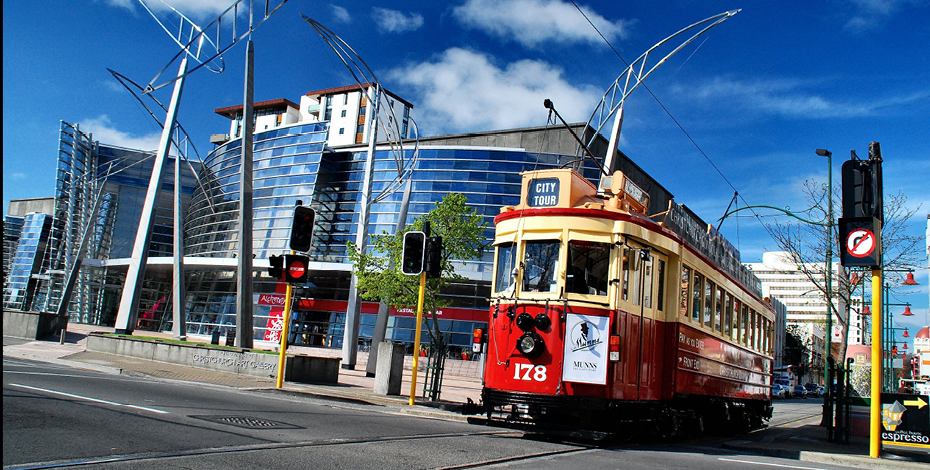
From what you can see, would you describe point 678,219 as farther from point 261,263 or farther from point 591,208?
point 261,263

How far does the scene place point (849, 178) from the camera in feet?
34.4

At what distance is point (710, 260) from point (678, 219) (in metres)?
1.29

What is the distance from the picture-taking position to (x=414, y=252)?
1433cm

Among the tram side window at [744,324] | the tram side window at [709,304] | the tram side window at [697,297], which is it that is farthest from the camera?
the tram side window at [744,324]

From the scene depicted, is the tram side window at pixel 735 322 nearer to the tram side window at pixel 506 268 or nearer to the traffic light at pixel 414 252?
the tram side window at pixel 506 268

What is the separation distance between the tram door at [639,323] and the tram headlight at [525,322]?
3.95ft

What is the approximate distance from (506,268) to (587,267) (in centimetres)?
127

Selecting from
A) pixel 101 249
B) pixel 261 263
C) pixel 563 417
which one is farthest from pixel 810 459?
pixel 101 249

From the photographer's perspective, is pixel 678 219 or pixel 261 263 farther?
pixel 261 263

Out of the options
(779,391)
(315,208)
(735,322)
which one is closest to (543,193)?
(735,322)

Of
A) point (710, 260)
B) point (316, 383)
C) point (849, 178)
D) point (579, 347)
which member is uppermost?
point (849, 178)

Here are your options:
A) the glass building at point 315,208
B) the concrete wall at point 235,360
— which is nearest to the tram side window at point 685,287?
the concrete wall at point 235,360

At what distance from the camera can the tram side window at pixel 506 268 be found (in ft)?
33.7

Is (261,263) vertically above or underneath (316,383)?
above
